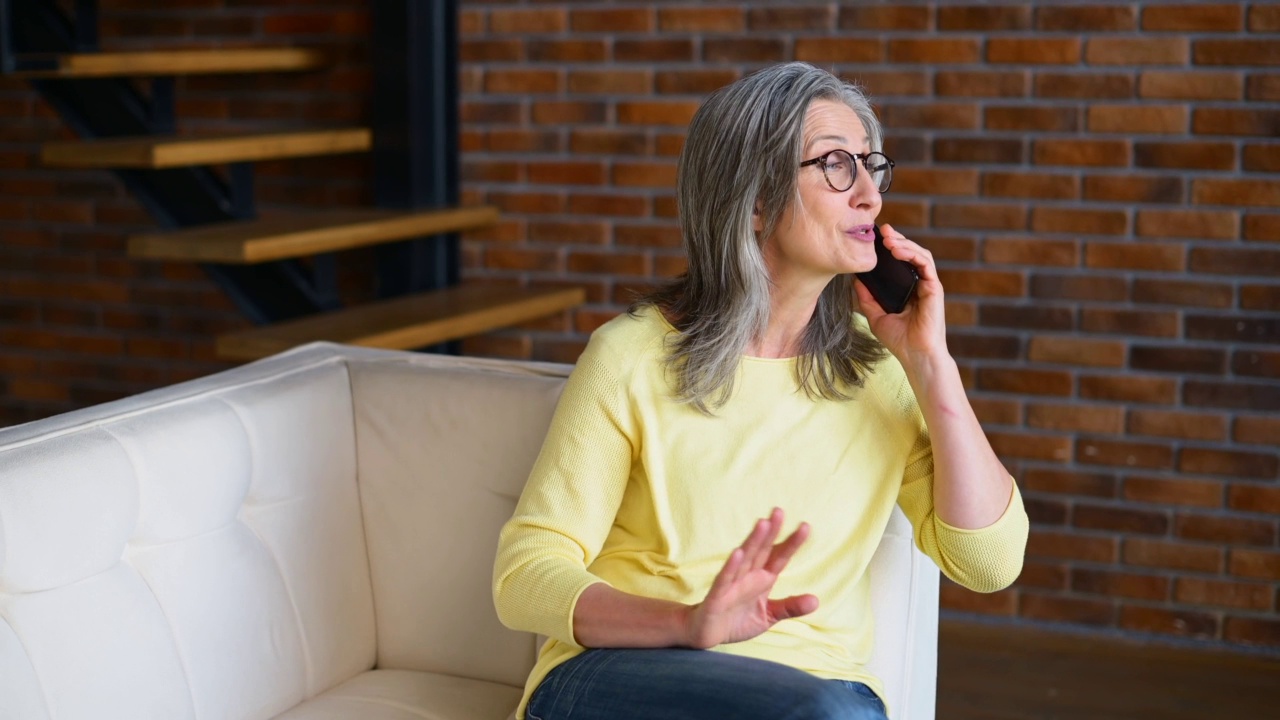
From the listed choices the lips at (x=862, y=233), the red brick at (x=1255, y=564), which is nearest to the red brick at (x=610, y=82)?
the red brick at (x=1255, y=564)

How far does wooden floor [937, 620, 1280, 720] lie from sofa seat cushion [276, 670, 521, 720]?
48.8 inches

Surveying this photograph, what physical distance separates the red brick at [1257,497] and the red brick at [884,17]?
1227 millimetres

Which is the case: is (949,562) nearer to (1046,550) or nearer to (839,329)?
(839,329)

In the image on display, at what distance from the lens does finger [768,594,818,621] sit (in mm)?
1319

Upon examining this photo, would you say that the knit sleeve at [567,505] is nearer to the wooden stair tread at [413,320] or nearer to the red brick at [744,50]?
the wooden stair tread at [413,320]

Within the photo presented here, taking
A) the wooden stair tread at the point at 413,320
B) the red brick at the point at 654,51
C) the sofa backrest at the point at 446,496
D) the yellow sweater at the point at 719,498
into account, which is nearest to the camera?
the yellow sweater at the point at 719,498

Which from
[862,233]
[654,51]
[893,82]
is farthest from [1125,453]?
[862,233]

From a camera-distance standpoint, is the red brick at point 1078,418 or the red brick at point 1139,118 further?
the red brick at point 1078,418

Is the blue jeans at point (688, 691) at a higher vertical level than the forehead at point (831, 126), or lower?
lower

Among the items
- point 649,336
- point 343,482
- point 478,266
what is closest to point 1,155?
point 478,266

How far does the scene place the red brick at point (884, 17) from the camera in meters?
3.16

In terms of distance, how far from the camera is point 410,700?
1864 mm

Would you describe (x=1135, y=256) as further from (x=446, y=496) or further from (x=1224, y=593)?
(x=446, y=496)

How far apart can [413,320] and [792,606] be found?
6.47 ft
